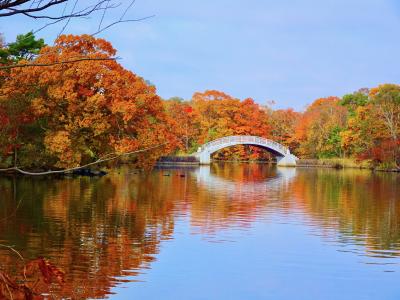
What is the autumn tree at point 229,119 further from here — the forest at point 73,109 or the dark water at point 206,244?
the dark water at point 206,244

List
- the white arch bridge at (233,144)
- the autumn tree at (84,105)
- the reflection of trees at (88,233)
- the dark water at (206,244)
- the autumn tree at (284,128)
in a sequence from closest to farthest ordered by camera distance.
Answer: the dark water at (206,244)
the reflection of trees at (88,233)
the autumn tree at (84,105)
the white arch bridge at (233,144)
the autumn tree at (284,128)

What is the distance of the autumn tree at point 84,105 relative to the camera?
26.0m

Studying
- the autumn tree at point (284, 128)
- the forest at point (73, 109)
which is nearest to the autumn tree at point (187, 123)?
the autumn tree at point (284, 128)

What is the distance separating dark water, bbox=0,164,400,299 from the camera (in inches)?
342

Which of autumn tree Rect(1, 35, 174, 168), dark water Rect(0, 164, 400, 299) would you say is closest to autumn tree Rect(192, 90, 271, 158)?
autumn tree Rect(1, 35, 174, 168)

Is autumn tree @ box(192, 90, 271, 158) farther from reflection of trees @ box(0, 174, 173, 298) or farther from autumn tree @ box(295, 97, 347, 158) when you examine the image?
reflection of trees @ box(0, 174, 173, 298)

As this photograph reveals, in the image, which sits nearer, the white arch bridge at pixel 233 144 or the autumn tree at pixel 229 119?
the white arch bridge at pixel 233 144

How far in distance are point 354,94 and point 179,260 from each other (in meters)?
54.9

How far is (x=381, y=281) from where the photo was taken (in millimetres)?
9273

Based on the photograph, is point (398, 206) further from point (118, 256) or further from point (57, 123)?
point (57, 123)

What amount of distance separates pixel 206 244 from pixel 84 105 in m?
16.7

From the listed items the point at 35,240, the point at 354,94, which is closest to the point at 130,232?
the point at 35,240

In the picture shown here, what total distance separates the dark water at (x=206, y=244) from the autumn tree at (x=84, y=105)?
576 cm

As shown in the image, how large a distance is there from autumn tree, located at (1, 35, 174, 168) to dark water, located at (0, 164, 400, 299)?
18.9ft
